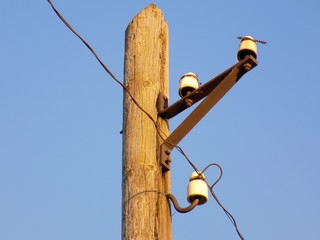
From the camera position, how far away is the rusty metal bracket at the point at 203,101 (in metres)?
5.27

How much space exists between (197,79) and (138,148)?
809 millimetres

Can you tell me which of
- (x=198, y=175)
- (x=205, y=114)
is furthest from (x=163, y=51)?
(x=198, y=175)

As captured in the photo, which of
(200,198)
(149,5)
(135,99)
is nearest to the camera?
(200,198)

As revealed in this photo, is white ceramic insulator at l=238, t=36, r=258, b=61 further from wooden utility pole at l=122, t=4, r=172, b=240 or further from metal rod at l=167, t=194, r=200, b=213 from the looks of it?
metal rod at l=167, t=194, r=200, b=213

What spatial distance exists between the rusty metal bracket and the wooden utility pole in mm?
68

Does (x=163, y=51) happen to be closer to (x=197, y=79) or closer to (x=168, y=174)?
(x=197, y=79)

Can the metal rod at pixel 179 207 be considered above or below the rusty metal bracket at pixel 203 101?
below

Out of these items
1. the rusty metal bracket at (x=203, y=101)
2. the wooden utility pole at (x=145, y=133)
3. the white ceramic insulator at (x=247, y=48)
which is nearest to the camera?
the wooden utility pole at (x=145, y=133)

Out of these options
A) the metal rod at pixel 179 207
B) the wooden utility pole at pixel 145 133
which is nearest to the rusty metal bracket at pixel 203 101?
the wooden utility pole at pixel 145 133

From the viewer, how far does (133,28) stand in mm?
5715

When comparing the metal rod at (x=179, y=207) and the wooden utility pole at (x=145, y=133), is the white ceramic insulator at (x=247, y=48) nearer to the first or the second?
the wooden utility pole at (x=145, y=133)

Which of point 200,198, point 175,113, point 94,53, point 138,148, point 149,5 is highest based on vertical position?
point 149,5

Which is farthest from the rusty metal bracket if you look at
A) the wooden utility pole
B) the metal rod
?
the metal rod

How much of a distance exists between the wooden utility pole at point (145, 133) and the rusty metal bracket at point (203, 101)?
0.22ft
